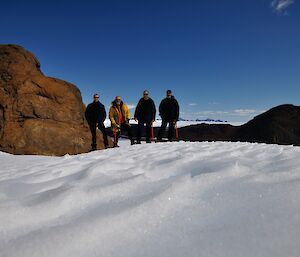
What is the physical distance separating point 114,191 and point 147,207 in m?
0.52

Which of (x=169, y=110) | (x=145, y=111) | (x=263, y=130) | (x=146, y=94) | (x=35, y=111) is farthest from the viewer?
(x=263, y=130)

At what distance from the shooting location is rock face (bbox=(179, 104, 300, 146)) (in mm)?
16359

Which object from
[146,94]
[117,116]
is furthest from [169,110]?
[117,116]

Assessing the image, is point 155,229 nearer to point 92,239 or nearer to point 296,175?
point 92,239

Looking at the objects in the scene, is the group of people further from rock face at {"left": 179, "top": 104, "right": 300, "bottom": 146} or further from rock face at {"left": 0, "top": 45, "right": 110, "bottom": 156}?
rock face at {"left": 179, "top": 104, "right": 300, "bottom": 146}

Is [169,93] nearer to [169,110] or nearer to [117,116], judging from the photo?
[169,110]

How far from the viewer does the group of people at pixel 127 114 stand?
9.40 meters

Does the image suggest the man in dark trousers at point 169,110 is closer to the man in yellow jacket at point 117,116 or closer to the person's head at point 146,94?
the person's head at point 146,94

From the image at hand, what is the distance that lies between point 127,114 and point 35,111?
354cm

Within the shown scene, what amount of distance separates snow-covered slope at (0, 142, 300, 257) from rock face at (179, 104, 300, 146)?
1451cm

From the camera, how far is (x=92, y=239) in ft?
5.38

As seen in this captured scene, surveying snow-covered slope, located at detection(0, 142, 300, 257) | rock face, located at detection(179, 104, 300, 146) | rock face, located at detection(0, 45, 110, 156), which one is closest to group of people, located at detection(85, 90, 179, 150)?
rock face, located at detection(0, 45, 110, 156)

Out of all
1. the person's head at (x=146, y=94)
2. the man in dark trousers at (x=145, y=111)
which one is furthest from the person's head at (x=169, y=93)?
the person's head at (x=146, y=94)

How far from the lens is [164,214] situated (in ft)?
6.24
